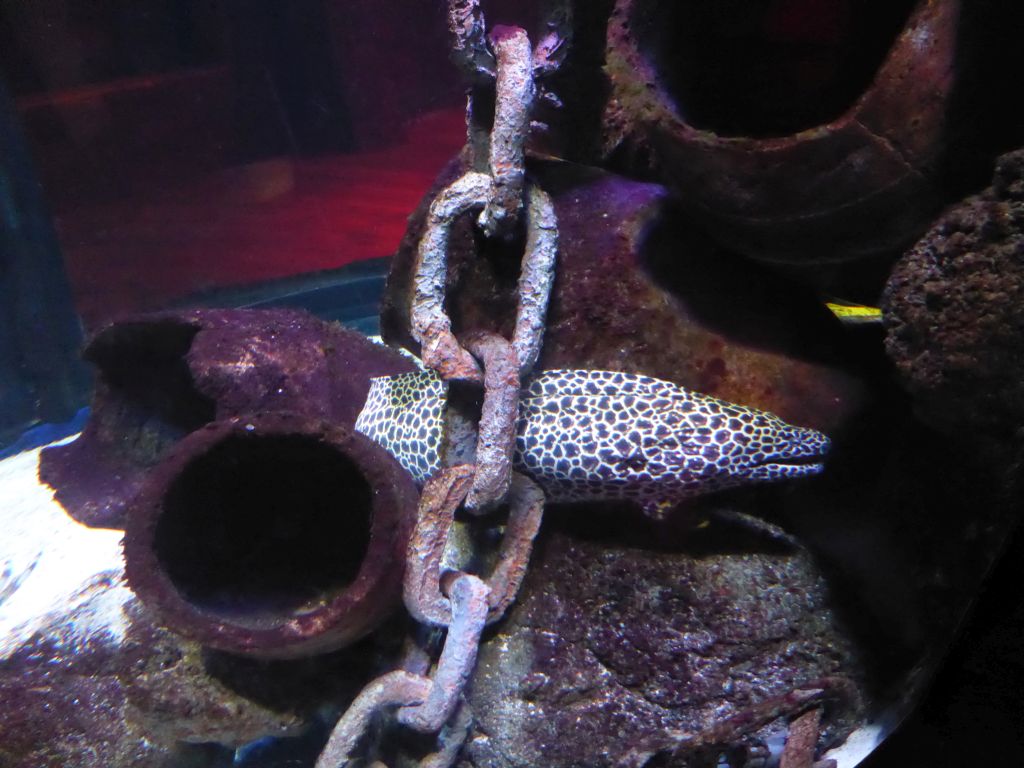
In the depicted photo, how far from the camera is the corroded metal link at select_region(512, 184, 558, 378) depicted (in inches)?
85.2

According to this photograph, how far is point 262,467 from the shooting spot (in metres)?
2.35

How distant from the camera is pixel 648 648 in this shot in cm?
203

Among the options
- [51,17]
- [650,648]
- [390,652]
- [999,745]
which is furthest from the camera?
[51,17]

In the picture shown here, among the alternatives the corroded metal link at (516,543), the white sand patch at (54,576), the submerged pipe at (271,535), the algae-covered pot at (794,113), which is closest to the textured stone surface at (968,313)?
the algae-covered pot at (794,113)

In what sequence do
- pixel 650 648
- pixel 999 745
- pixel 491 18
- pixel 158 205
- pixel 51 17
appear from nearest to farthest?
pixel 999 745 → pixel 650 648 → pixel 491 18 → pixel 51 17 → pixel 158 205

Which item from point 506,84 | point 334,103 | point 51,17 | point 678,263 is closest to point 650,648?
point 678,263

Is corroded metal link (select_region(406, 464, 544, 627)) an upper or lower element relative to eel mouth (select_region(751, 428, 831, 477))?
lower

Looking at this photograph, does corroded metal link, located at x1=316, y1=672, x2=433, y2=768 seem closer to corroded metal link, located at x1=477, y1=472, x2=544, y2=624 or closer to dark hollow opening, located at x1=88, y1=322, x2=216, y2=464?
corroded metal link, located at x1=477, y1=472, x2=544, y2=624

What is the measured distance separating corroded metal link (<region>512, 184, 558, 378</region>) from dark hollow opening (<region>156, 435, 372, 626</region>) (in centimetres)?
67

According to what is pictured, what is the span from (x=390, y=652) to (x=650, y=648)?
81 cm

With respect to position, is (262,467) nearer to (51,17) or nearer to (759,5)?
(759,5)

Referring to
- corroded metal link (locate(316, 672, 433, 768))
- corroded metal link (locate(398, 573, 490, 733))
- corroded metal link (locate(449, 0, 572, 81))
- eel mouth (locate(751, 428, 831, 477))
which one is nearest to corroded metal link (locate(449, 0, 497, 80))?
corroded metal link (locate(449, 0, 572, 81))

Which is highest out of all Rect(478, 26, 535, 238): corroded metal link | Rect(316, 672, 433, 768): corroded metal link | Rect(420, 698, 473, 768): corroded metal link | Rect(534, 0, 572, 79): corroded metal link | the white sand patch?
Rect(534, 0, 572, 79): corroded metal link

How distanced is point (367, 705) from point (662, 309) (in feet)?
5.02
